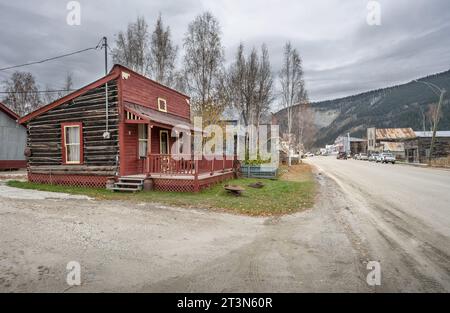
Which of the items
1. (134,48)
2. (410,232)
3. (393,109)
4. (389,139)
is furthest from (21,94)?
(393,109)

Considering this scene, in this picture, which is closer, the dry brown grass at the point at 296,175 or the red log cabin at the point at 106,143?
the red log cabin at the point at 106,143

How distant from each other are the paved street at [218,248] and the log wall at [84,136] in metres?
4.35

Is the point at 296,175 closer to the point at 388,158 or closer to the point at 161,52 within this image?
the point at 161,52

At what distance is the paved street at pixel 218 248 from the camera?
3.77 metres

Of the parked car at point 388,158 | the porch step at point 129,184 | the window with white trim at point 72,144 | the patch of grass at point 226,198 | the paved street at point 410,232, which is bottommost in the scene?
the paved street at point 410,232

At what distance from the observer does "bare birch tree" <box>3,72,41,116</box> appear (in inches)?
1537

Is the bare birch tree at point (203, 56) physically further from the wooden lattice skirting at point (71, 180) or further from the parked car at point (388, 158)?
the parked car at point (388, 158)

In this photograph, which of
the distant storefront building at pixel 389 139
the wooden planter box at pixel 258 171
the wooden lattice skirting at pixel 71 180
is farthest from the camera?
the distant storefront building at pixel 389 139

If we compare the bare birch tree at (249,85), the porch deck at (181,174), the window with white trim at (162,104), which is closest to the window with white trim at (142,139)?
the porch deck at (181,174)

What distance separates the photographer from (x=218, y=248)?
17.4 feet

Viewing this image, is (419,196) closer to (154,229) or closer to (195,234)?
(195,234)

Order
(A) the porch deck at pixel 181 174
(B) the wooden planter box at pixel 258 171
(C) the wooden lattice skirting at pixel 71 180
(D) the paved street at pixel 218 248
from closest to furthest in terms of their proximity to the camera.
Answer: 1. (D) the paved street at pixel 218 248
2. (A) the porch deck at pixel 181 174
3. (C) the wooden lattice skirting at pixel 71 180
4. (B) the wooden planter box at pixel 258 171

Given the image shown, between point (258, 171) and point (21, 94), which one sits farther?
point (21, 94)

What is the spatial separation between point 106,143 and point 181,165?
3.83 metres
